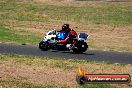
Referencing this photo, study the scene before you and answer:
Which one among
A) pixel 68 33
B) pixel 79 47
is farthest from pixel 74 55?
pixel 68 33

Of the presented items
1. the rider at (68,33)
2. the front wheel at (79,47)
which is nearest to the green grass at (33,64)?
the front wheel at (79,47)

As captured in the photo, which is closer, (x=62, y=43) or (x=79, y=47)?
(x=79, y=47)

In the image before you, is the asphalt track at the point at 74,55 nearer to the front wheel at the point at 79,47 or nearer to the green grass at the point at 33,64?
the front wheel at the point at 79,47

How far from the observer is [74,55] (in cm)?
2612

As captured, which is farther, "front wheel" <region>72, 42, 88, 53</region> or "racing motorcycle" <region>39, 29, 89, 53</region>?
"racing motorcycle" <region>39, 29, 89, 53</region>

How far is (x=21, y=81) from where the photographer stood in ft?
56.3

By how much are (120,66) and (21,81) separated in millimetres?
7089

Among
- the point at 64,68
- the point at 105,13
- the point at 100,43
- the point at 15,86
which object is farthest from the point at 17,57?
the point at 105,13

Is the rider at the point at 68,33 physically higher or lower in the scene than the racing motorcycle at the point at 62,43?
higher

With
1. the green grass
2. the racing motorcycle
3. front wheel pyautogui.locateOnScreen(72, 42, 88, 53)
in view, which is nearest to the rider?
the racing motorcycle

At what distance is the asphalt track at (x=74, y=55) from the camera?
25089 mm

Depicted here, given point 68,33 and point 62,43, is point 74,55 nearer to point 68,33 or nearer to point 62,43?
point 62,43

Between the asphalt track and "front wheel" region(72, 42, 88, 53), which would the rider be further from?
the asphalt track

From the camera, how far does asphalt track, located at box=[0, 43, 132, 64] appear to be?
25.1m
